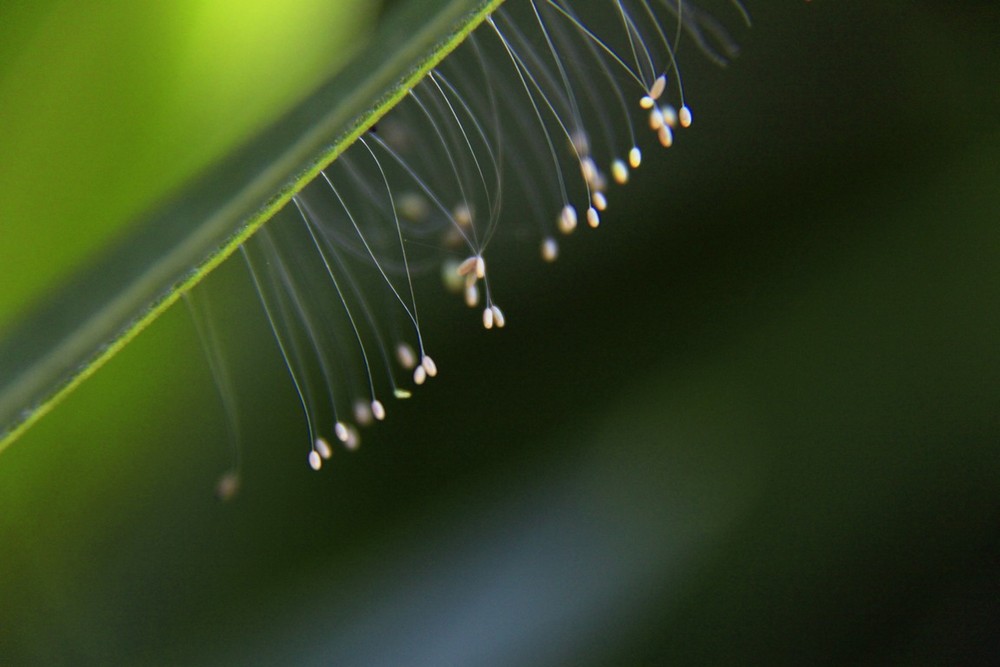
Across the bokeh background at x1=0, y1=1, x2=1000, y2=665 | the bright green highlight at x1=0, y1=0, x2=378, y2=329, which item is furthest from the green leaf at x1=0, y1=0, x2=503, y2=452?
the bokeh background at x1=0, y1=1, x2=1000, y2=665

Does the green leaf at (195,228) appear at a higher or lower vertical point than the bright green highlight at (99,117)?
lower

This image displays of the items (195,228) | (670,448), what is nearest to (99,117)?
(195,228)

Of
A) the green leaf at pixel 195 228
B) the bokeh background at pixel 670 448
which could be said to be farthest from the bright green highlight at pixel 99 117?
the bokeh background at pixel 670 448

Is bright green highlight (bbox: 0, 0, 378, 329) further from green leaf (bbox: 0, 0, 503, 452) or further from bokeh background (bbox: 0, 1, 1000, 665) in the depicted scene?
bokeh background (bbox: 0, 1, 1000, 665)

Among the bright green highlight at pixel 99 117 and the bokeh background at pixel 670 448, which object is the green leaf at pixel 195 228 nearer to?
the bright green highlight at pixel 99 117

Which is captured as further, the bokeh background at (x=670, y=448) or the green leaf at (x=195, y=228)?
the bokeh background at (x=670, y=448)
